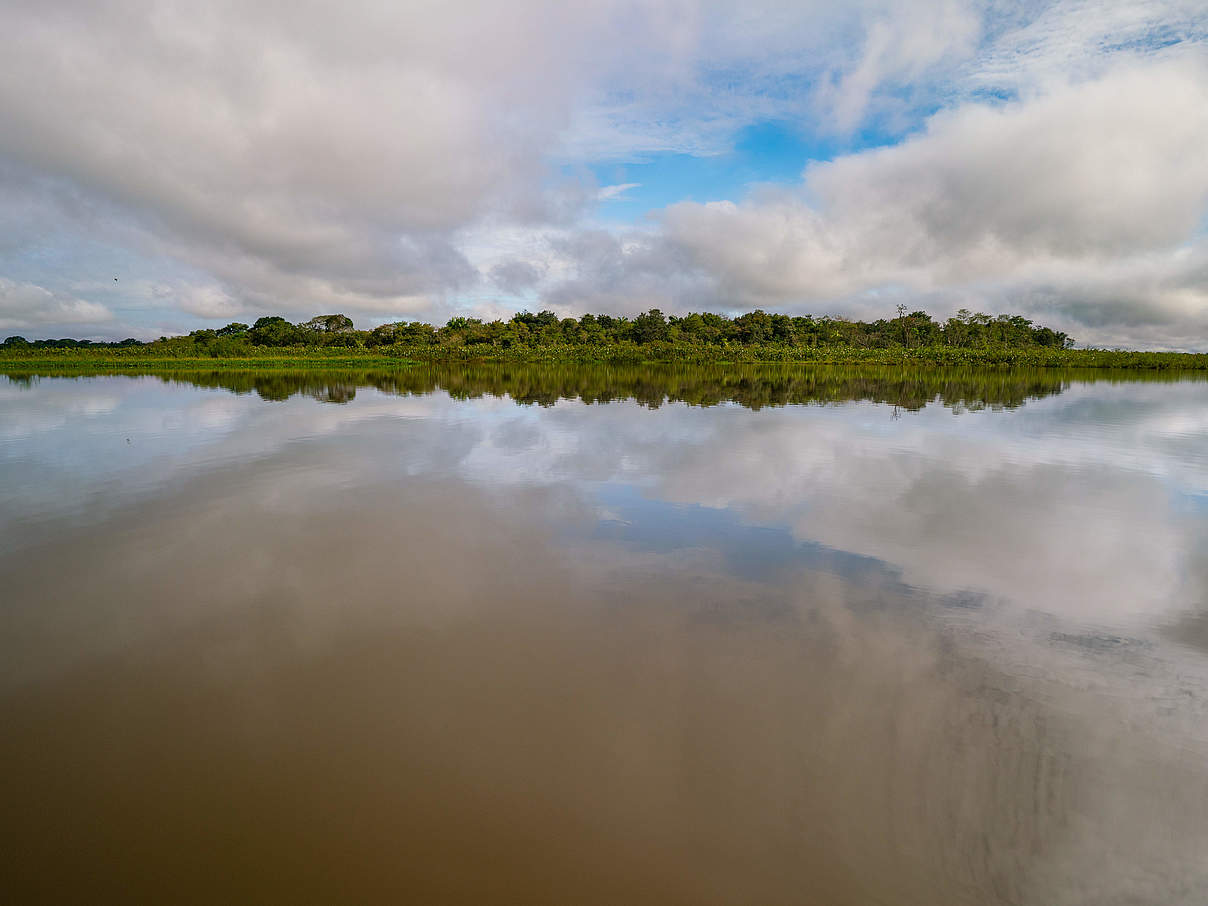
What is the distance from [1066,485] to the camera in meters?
9.47

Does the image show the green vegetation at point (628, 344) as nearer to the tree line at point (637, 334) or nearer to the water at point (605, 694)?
the tree line at point (637, 334)

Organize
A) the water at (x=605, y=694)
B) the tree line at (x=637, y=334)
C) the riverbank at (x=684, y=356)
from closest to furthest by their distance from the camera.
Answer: the water at (x=605, y=694) → the riverbank at (x=684, y=356) → the tree line at (x=637, y=334)

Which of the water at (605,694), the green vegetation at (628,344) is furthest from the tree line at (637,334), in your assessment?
the water at (605,694)

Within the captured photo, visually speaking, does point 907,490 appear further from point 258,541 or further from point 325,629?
point 258,541

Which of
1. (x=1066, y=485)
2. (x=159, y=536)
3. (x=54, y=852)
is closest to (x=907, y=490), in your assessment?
(x=1066, y=485)

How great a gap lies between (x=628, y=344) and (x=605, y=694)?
7837 cm

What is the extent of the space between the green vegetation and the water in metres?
57.7

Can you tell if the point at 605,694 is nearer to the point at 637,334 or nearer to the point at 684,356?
the point at 684,356

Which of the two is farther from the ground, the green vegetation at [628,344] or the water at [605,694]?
the green vegetation at [628,344]

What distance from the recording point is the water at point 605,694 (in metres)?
2.69

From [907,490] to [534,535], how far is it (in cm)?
609

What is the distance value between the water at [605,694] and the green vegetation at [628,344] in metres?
Answer: 57.7

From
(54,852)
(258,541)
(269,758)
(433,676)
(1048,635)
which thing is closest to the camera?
(54,852)

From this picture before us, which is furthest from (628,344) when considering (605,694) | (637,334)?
(605,694)
